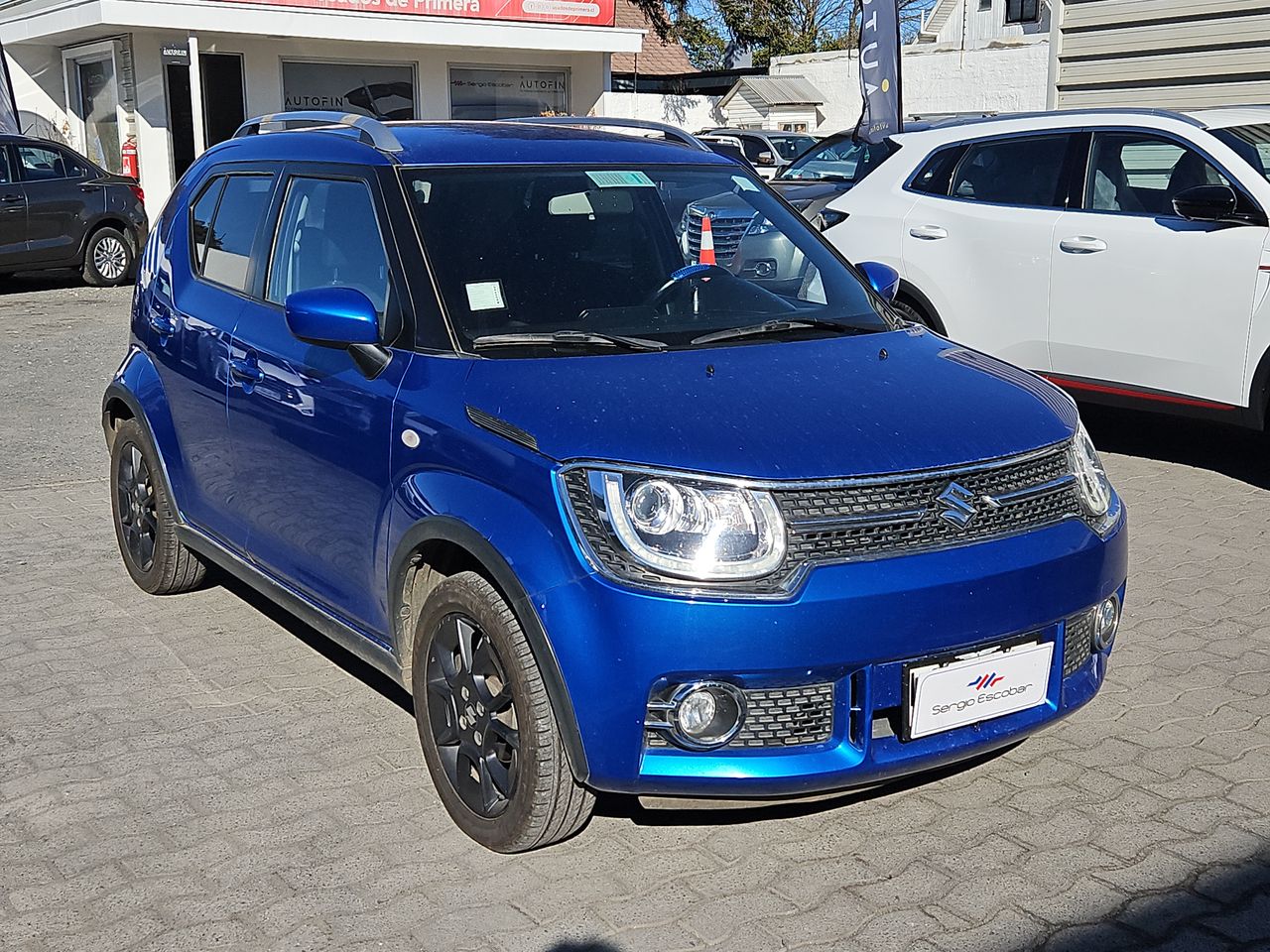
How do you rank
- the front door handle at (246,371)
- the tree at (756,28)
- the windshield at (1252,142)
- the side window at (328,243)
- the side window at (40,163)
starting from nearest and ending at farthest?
the side window at (328,243)
the front door handle at (246,371)
the windshield at (1252,142)
the side window at (40,163)
the tree at (756,28)

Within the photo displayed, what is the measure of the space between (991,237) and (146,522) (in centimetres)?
471

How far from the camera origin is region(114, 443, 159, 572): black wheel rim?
18.1ft

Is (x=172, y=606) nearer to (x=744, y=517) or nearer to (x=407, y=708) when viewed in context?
(x=407, y=708)

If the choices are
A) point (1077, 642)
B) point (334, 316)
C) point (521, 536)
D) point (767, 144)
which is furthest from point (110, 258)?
point (1077, 642)

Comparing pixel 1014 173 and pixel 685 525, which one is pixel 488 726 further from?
pixel 1014 173

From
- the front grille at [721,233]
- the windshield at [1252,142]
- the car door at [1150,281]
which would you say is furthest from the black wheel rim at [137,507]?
the windshield at [1252,142]

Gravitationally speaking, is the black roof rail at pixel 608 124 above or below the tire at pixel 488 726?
Answer: above

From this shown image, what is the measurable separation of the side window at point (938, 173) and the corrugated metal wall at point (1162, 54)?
7.42 m

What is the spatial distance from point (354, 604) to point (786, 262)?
176cm

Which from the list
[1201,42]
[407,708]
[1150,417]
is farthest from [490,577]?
[1201,42]

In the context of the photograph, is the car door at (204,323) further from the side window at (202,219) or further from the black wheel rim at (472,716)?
the black wheel rim at (472,716)

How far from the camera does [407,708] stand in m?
4.51

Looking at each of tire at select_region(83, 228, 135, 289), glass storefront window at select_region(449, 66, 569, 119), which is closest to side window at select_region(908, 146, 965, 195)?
tire at select_region(83, 228, 135, 289)

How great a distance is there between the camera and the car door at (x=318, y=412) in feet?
12.7
